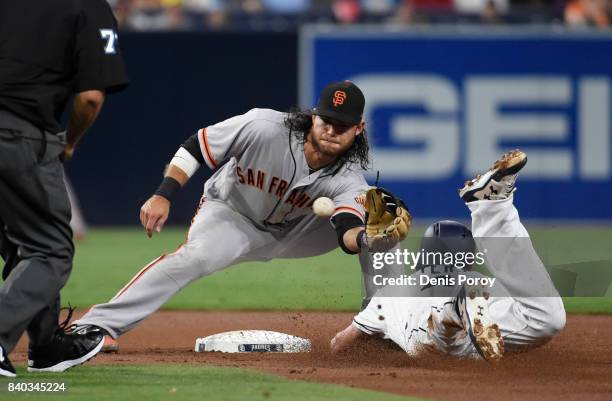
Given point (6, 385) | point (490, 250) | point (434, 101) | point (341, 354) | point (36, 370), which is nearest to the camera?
point (6, 385)

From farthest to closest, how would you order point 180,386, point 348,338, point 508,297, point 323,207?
1. point 348,338
2. point 323,207
3. point 508,297
4. point 180,386

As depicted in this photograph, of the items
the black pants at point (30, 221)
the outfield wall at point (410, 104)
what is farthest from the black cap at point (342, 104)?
the outfield wall at point (410, 104)

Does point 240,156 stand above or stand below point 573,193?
above

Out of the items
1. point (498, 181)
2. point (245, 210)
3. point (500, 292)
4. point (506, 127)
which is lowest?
point (506, 127)

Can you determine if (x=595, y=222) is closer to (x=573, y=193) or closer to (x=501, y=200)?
(x=573, y=193)

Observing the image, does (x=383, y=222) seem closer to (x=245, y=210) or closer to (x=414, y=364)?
(x=414, y=364)

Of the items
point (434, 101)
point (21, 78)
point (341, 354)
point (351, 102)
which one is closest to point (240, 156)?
point (351, 102)

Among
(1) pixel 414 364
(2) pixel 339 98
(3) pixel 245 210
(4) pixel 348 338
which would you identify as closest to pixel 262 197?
→ (3) pixel 245 210
